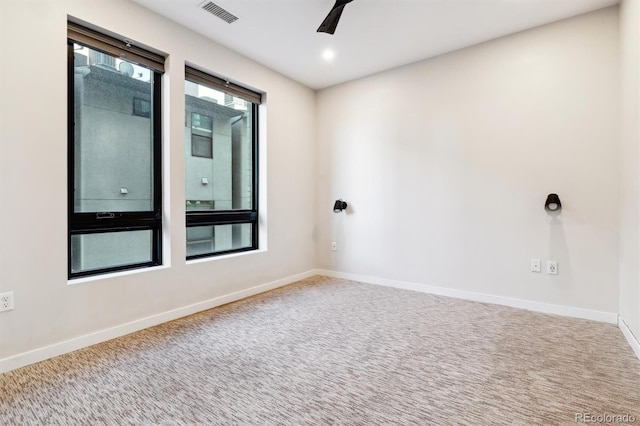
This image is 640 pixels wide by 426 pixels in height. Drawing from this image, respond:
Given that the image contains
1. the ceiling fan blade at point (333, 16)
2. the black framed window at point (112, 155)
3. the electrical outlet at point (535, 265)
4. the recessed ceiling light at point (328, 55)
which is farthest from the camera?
the recessed ceiling light at point (328, 55)

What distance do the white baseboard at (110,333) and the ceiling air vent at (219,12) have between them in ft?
8.76

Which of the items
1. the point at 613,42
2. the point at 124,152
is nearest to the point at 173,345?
the point at 124,152

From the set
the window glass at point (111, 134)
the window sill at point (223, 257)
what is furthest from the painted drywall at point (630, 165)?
the window glass at point (111, 134)

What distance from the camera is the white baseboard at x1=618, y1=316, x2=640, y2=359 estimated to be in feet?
6.97

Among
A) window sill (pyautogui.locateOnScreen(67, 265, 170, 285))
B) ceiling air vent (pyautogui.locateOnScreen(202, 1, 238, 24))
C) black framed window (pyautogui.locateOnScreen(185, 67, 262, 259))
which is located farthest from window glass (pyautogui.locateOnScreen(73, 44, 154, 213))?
ceiling air vent (pyautogui.locateOnScreen(202, 1, 238, 24))

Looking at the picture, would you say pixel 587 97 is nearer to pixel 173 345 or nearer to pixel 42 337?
pixel 173 345

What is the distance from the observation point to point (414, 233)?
3.78 m

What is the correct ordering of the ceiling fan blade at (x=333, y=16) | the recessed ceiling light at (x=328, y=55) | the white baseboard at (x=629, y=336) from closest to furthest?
the white baseboard at (x=629, y=336) → the ceiling fan blade at (x=333, y=16) → the recessed ceiling light at (x=328, y=55)

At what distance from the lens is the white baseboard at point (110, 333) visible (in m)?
2.00

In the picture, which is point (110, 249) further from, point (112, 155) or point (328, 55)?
point (328, 55)

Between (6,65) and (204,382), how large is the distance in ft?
7.55

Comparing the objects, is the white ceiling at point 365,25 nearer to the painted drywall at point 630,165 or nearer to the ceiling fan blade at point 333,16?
the ceiling fan blade at point 333,16

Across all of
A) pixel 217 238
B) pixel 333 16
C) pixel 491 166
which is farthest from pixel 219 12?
pixel 491 166

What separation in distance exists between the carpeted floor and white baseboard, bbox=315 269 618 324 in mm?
→ 121
